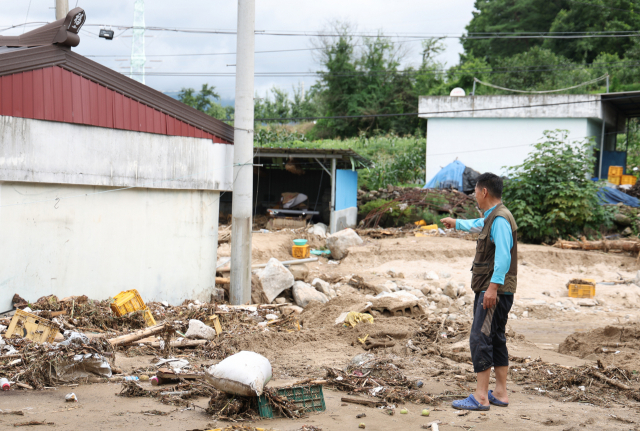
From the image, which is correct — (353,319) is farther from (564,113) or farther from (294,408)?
(564,113)

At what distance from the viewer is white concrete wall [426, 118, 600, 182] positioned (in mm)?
23609

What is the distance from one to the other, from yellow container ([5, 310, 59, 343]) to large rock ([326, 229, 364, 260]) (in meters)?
10.4

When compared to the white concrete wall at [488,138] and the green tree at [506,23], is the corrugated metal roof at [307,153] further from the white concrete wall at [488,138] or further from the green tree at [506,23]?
the green tree at [506,23]

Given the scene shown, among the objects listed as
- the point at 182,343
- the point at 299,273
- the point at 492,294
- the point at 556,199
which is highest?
the point at 556,199

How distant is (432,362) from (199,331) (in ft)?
10.1

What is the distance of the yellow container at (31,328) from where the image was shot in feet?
20.4

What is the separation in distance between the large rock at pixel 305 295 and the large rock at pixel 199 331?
128 inches

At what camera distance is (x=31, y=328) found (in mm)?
6285

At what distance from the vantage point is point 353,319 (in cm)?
799

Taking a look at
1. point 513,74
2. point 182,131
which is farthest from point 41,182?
point 513,74

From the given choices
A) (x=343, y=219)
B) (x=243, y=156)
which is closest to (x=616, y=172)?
(x=343, y=219)

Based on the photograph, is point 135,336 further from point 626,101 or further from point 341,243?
point 626,101

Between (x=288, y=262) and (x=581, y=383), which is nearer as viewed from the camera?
(x=581, y=383)

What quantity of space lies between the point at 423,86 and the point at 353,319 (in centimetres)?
3499
